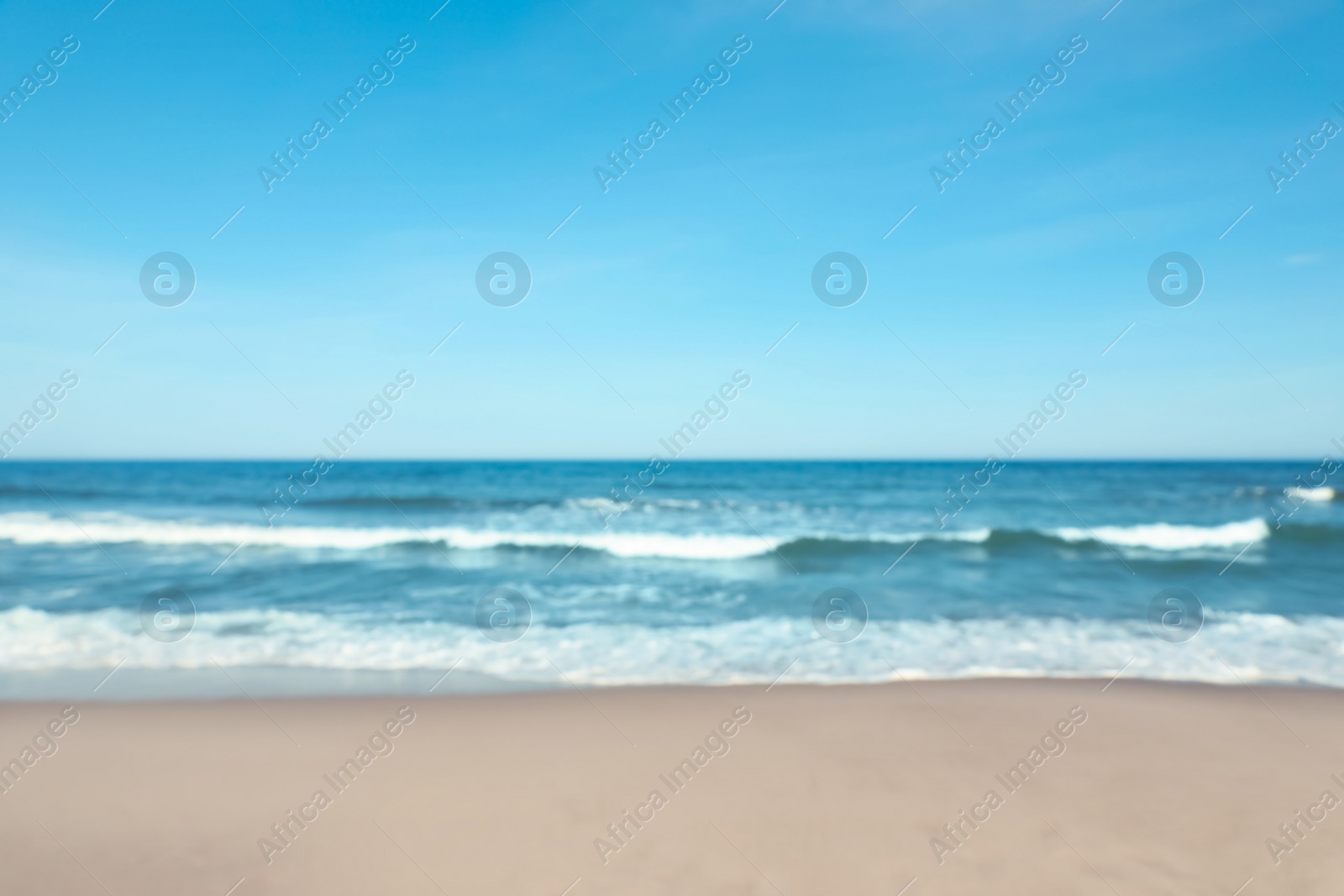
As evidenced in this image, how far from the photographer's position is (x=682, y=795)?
4.12m

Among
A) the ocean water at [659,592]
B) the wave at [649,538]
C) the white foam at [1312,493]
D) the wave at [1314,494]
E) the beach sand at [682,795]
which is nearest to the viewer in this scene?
the beach sand at [682,795]

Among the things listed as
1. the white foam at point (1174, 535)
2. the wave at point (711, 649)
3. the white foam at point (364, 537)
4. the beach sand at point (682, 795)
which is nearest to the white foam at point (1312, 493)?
the white foam at point (1174, 535)

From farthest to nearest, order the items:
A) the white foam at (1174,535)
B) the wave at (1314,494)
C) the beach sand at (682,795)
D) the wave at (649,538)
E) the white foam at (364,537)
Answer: the wave at (1314,494), the white foam at (1174,535), the white foam at (364,537), the wave at (649,538), the beach sand at (682,795)

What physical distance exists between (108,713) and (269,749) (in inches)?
68.6

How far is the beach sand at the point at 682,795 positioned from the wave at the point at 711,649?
0.68 metres

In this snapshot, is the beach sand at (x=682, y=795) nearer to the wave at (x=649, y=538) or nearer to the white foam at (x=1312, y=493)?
the wave at (x=649, y=538)

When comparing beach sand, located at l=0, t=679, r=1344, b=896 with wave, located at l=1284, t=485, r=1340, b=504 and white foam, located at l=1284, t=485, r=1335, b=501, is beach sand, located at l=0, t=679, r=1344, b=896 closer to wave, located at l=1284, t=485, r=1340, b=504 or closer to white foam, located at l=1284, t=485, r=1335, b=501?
wave, located at l=1284, t=485, r=1340, b=504

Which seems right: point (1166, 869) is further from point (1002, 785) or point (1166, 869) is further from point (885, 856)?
point (885, 856)

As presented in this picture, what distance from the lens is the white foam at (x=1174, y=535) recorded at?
15570 mm

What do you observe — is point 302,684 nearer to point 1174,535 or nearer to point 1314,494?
point 1174,535

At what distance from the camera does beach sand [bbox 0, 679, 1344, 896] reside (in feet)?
11.2

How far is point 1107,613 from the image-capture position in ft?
28.5

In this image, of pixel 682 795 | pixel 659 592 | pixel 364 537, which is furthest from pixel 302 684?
pixel 364 537

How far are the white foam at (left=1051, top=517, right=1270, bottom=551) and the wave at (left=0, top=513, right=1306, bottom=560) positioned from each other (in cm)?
2
